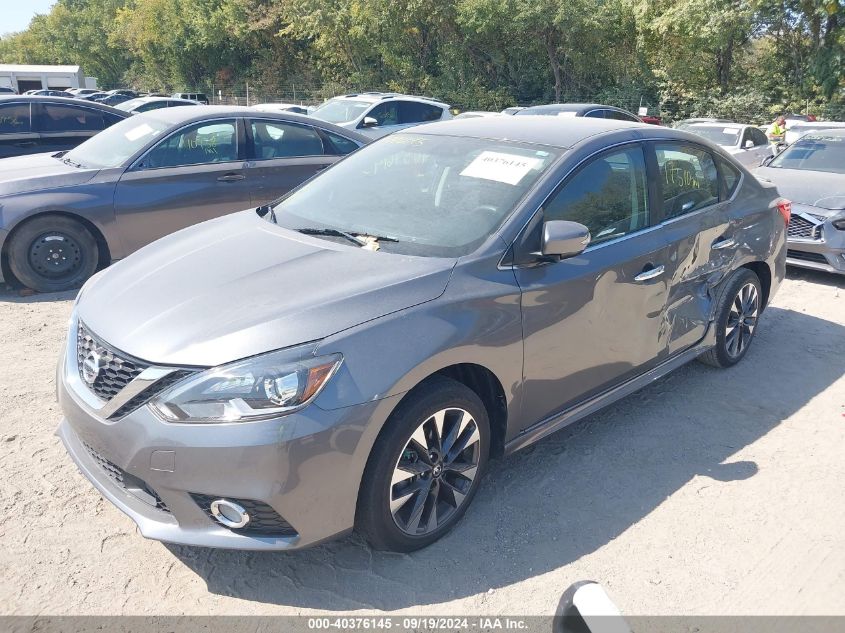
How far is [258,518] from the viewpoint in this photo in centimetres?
259

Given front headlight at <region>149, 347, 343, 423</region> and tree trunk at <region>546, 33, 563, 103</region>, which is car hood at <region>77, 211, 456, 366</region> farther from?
tree trunk at <region>546, 33, 563, 103</region>

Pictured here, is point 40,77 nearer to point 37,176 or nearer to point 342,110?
point 342,110

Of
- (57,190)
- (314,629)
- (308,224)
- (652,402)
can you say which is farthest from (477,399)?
(57,190)

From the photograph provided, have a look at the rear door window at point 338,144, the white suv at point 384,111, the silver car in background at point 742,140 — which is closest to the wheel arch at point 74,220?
the rear door window at point 338,144

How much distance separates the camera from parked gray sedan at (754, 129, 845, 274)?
713 cm

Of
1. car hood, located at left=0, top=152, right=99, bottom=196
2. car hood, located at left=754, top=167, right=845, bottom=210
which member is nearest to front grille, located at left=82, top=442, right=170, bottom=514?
car hood, located at left=0, top=152, right=99, bottom=196

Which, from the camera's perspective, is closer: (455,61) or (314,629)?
(314,629)

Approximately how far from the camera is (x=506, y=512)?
3352 millimetres

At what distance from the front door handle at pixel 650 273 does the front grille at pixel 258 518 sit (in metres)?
2.23

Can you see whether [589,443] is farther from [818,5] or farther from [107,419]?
[818,5]

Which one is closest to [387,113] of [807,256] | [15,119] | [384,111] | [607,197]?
[384,111]

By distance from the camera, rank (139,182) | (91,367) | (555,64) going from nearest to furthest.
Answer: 1. (91,367)
2. (139,182)
3. (555,64)

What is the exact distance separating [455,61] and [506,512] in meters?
32.8

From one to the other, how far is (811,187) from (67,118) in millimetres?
8716
